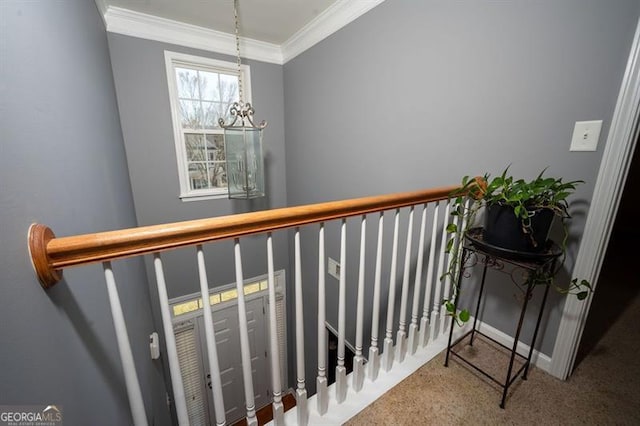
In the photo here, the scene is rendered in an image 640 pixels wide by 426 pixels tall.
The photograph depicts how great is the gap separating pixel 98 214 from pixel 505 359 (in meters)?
2.35

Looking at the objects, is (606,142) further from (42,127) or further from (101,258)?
(42,127)

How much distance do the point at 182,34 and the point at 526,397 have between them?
4004 mm

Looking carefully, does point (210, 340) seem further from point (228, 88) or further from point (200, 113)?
point (228, 88)

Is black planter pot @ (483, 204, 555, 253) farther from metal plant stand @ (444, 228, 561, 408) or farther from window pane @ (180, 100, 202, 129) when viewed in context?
window pane @ (180, 100, 202, 129)

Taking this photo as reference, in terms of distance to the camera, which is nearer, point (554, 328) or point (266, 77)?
point (554, 328)

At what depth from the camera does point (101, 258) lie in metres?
0.62

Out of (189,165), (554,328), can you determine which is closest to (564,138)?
(554,328)

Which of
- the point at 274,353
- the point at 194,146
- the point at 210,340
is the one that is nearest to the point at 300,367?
the point at 274,353

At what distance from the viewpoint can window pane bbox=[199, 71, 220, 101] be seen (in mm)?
2990

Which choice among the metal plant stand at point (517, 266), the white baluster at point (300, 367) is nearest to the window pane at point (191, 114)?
the white baluster at point (300, 367)

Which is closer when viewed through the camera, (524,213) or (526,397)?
(524,213)

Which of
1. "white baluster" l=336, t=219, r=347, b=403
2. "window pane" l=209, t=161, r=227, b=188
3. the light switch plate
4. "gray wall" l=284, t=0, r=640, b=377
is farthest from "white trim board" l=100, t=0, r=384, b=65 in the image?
"white baluster" l=336, t=219, r=347, b=403

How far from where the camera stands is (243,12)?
243cm

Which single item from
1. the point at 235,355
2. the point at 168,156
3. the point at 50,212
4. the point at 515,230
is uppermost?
the point at 168,156
